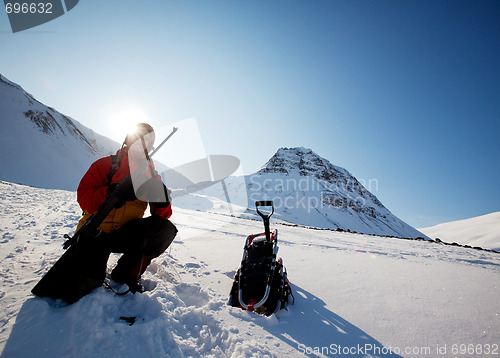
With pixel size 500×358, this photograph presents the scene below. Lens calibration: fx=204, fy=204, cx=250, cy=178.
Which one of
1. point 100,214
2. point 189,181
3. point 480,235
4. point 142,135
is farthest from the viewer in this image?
point 189,181

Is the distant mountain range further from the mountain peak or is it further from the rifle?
the rifle

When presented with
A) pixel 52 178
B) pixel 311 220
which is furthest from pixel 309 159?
pixel 52 178

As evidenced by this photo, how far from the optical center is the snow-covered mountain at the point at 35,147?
29.6 meters

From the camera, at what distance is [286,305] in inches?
112

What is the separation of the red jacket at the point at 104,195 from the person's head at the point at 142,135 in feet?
0.53

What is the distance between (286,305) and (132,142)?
9.87 ft

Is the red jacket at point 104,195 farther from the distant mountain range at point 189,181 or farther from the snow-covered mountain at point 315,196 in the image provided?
the snow-covered mountain at point 315,196

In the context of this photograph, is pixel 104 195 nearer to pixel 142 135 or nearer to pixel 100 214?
pixel 100 214

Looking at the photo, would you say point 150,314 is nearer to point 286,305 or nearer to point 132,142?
point 286,305

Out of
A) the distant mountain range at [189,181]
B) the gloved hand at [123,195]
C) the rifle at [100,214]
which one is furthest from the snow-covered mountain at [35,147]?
the rifle at [100,214]

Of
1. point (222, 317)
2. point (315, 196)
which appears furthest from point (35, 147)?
point (315, 196)

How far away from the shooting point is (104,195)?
2.30 meters

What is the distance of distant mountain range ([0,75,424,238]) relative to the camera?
106ft

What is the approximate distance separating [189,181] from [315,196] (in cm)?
7769
